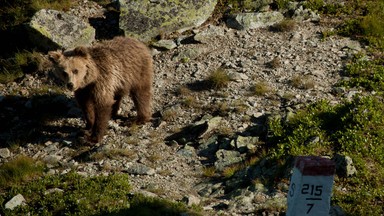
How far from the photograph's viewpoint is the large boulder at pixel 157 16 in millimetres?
12477

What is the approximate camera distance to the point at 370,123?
28.2 ft

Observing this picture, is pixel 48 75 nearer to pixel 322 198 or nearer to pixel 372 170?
pixel 372 170

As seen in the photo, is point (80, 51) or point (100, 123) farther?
point (100, 123)

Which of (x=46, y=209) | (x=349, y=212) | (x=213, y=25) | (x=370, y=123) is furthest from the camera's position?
(x=213, y=25)

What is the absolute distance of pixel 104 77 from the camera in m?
9.59

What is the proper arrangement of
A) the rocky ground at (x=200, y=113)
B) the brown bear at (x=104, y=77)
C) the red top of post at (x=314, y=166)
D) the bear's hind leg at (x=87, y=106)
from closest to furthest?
the red top of post at (x=314, y=166) → the rocky ground at (x=200, y=113) → the brown bear at (x=104, y=77) → the bear's hind leg at (x=87, y=106)

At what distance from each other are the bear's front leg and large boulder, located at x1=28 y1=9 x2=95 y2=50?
124 inches

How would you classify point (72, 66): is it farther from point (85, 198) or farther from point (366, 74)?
point (366, 74)

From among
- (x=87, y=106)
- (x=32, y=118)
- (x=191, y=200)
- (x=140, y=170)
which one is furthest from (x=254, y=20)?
(x=191, y=200)

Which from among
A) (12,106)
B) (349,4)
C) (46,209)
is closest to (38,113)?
(12,106)

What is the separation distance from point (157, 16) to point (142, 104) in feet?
10.5

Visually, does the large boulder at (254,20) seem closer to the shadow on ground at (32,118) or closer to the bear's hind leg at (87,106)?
the shadow on ground at (32,118)

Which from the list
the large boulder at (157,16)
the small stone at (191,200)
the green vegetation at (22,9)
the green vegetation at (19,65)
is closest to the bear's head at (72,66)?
the small stone at (191,200)

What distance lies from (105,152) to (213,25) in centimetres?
493
